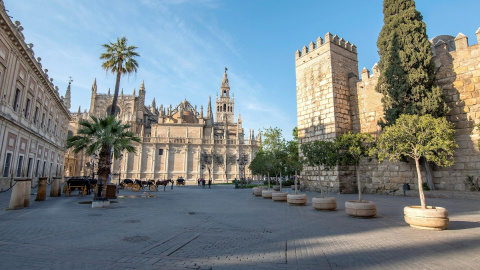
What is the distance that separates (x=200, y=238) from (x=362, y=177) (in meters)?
15.6

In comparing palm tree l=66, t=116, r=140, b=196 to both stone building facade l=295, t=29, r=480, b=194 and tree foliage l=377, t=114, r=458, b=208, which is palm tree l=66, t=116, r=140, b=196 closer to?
tree foliage l=377, t=114, r=458, b=208

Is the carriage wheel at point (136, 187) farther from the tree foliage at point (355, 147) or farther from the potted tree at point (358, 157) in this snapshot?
the tree foliage at point (355, 147)

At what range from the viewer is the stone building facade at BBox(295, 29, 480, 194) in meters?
13.2

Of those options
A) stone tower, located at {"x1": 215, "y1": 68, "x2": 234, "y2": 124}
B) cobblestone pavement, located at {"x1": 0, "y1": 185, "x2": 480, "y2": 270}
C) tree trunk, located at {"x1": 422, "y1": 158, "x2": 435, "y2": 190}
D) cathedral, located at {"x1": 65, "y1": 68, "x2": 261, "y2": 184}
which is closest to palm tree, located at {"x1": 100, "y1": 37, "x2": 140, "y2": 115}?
cobblestone pavement, located at {"x1": 0, "y1": 185, "x2": 480, "y2": 270}

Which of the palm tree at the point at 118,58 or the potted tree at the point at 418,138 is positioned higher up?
the palm tree at the point at 118,58

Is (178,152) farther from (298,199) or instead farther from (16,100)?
(298,199)

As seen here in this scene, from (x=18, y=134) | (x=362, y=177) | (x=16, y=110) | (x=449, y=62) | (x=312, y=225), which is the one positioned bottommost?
(x=312, y=225)

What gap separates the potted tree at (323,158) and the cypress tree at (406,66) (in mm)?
6504

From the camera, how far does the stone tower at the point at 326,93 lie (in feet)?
59.5

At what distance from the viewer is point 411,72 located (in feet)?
45.7

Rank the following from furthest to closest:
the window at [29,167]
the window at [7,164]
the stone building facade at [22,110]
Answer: the window at [29,167] < the window at [7,164] < the stone building facade at [22,110]

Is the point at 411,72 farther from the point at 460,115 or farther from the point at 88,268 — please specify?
the point at 88,268

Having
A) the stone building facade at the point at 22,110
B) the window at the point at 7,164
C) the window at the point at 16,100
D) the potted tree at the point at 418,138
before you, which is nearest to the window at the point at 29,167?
the stone building facade at the point at 22,110

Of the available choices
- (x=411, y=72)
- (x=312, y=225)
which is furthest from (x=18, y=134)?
(x=411, y=72)
